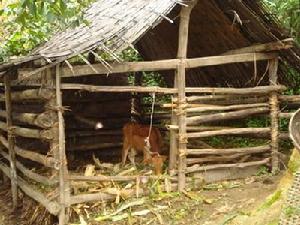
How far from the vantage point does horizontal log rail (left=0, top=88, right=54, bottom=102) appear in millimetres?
7449

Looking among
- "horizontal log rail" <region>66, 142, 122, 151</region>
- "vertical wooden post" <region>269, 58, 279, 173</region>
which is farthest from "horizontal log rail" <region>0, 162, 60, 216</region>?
"vertical wooden post" <region>269, 58, 279, 173</region>

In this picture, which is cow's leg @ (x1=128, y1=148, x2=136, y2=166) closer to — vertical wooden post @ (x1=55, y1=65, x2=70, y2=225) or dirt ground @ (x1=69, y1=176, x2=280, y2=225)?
dirt ground @ (x1=69, y1=176, x2=280, y2=225)

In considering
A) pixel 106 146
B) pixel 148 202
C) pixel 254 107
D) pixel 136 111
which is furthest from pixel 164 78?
pixel 148 202

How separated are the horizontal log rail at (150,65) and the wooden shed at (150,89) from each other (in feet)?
0.05

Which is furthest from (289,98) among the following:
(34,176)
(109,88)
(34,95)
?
(34,176)

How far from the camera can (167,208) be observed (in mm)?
7828

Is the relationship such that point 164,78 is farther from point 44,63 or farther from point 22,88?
point 44,63

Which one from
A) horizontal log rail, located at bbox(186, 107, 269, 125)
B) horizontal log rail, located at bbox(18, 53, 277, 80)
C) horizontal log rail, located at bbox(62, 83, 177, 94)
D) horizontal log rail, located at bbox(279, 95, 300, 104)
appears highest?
horizontal log rail, located at bbox(18, 53, 277, 80)

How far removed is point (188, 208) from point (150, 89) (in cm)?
199

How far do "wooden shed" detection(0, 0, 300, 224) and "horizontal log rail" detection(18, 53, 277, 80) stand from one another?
0.02 metres

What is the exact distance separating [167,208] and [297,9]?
4690 millimetres

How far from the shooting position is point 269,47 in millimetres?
8680

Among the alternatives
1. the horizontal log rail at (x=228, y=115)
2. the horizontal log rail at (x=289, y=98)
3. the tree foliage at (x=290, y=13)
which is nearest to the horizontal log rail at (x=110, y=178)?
the horizontal log rail at (x=228, y=115)

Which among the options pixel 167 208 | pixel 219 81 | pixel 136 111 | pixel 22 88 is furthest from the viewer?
pixel 136 111
